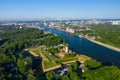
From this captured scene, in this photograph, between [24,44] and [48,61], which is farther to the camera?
[24,44]

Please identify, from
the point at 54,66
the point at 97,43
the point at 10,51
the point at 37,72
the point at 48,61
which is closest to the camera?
the point at 37,72

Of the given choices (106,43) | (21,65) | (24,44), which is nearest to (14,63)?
(21,65)

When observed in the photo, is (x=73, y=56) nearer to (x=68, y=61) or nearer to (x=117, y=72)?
(x=68, y=61)

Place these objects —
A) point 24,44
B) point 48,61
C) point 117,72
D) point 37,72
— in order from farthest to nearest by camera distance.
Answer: point 24,44 < point 48,61 < point 37,72 < point 117,72

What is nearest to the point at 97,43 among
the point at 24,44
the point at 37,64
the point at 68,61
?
the point at 24,44

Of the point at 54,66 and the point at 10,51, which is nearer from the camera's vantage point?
the point at 54,66

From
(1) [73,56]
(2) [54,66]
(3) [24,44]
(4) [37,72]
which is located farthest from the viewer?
(3) [24,44]

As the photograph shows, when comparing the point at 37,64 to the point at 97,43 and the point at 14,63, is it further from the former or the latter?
the point at 97,43

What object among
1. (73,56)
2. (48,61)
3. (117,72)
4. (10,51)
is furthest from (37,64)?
(117,72)

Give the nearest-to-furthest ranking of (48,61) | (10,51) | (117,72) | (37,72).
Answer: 1. (117,72)
2. (37,72)
3. (48,61)
4. (10,51)
